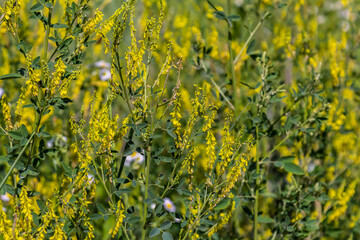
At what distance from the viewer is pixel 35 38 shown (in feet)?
7.80

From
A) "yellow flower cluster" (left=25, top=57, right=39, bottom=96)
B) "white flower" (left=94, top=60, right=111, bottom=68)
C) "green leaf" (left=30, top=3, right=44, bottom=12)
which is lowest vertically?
"white flower" (left=94, top=60, right=111, bottom=68)

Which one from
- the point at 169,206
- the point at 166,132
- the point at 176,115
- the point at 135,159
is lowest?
the point at 169,206

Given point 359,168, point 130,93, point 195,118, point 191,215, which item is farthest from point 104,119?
point 359,168

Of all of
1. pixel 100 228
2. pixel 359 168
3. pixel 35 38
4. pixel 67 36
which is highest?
pixel 67 36

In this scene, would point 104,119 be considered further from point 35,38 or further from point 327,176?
point 35,38

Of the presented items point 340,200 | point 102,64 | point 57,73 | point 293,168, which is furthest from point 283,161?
point 102,64

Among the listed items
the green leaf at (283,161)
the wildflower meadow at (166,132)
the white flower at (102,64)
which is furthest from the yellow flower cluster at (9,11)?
the white flower at (102,64)

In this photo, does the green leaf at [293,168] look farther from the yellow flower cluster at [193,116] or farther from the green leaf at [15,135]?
the green leaf at [15,135]

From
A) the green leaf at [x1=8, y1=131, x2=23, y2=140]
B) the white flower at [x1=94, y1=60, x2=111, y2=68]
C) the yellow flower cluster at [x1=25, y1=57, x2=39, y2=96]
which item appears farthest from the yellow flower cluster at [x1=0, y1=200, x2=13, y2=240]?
the white flower at [x1=94, y1=60, x2=111, y2=68]

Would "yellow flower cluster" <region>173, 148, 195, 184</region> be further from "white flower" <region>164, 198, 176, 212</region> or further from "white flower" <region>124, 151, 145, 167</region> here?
"white flower" <region>124, 151, 145, 167</region>

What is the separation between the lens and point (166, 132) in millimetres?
1794

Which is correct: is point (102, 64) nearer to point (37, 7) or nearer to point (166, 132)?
point (166, 132)

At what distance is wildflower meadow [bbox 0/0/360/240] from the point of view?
1.18 metres

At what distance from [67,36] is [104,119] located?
0.29 meters
